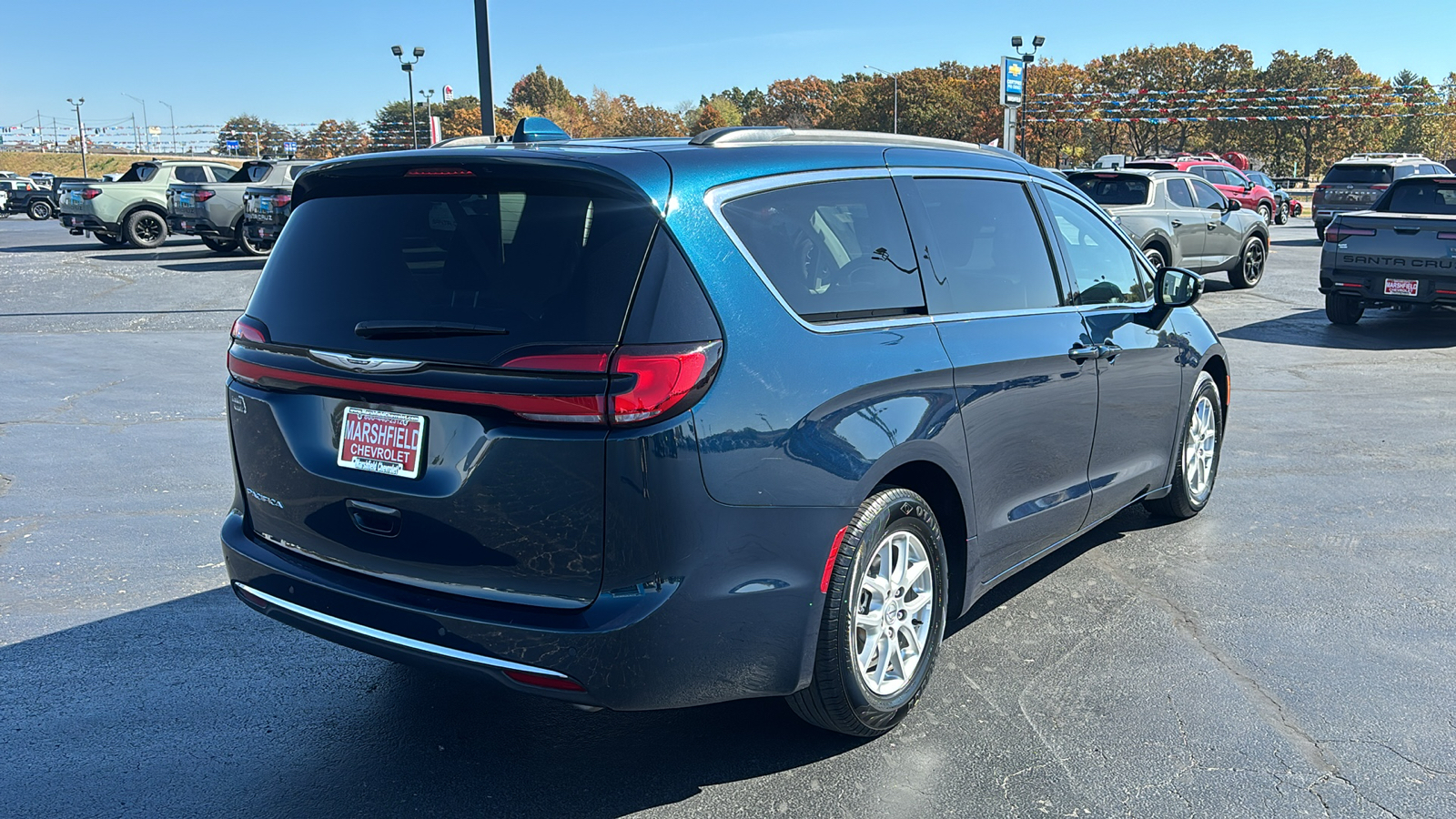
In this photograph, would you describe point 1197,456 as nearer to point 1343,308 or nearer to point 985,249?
point 985,249

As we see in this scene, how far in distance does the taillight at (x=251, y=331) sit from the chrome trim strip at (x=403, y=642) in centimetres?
77

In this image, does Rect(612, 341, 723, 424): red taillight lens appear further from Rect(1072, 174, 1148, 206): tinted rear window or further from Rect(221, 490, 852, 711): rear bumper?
Rect(1072, 174, 1148, 206): tinted rear window

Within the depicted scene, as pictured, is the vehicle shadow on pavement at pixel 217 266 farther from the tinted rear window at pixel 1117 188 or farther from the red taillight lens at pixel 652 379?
the red taillight lens at pixel 652 379

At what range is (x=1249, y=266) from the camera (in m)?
17.4

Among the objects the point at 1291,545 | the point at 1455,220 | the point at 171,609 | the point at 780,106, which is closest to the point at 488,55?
the point at 171,609

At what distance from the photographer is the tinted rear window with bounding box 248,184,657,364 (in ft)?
9.09

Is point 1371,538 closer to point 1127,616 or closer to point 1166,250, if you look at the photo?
point 1127,616

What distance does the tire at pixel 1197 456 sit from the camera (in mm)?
5520

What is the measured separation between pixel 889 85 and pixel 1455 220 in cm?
8646

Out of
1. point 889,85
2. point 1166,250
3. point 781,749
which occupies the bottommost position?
point 781,749

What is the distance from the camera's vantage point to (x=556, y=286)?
2793 mm

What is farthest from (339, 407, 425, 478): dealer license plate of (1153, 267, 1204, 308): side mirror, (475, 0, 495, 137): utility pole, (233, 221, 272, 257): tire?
(233, 221, 272, 257): tire

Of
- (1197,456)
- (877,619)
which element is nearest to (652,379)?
(877,619)

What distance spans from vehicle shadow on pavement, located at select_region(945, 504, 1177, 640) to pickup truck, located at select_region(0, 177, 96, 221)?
4358 cm
